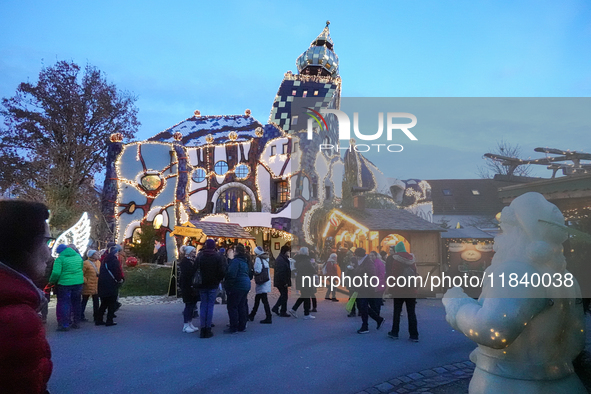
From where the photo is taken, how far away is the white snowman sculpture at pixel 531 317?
1.91 meters

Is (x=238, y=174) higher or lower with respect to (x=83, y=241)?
higher

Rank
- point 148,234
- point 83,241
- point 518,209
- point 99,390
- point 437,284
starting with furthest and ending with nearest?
point 148,234 → point 437,284 → point 83,241 → point 99,390 → point 518,209

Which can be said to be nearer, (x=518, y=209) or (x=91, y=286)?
(x=518, y=209)

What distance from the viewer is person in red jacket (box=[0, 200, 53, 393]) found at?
139 centimetres

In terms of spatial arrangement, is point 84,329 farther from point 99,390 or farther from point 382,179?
point 382,179

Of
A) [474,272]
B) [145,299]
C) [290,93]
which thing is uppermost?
[290,93]

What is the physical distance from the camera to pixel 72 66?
23812mm

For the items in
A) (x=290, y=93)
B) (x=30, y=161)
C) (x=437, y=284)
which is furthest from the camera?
(x=290, y=93)

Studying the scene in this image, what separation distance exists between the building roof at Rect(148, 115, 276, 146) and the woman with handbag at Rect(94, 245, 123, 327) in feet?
55.1

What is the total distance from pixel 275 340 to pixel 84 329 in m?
3.63

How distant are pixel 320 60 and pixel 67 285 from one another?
74.0 ft

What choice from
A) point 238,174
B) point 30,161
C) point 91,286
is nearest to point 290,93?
point 238,174

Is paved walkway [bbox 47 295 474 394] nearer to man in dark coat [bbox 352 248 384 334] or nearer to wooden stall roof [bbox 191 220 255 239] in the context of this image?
man in dark coat [bbox 352 248 384 334]

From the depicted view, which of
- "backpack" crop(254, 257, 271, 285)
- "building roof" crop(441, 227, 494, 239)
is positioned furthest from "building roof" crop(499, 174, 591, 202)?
"building roof" crop(441, 227, 494, 239)
